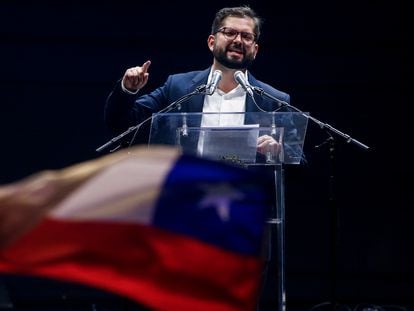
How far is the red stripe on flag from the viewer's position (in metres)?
2.24

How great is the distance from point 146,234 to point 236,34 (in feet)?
9.01

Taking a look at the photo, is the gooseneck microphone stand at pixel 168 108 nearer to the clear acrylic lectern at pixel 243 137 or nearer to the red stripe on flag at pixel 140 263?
the clear acrylic lectern at pixel 243 137

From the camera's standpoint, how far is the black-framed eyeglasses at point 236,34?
191 inches

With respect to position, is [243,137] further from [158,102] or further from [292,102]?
[292,102]

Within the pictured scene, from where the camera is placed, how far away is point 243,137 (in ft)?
13.3

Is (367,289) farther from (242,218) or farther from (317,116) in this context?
(242,218)

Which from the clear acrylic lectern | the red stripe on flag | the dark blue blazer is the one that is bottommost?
the red stripe on flag

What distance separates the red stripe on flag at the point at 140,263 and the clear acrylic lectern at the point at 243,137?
1.76 metres

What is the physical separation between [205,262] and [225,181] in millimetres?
215

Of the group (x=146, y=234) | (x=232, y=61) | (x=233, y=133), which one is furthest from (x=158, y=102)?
(x=146, y=234)

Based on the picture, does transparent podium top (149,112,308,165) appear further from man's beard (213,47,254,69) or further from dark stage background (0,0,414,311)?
dark stage background (0,0,414,311)

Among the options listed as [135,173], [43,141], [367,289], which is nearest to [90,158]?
[43,141]

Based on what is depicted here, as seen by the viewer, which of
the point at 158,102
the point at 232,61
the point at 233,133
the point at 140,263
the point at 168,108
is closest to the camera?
the point at 140,263

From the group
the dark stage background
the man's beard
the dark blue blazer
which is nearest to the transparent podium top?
the dark blue blazer
